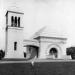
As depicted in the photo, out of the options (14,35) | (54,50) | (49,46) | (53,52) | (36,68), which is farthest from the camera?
(53,52)

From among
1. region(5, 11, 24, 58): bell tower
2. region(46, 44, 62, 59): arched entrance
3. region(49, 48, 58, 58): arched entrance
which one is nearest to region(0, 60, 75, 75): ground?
region(5, 11, 24, 58): bell tower

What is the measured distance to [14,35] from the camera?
21.9 metres

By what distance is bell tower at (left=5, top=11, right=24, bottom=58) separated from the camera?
21.7 metres

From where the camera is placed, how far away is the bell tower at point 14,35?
21.7 m

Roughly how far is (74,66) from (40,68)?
12.7 feet

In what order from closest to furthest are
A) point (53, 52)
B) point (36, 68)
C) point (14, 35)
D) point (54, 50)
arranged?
1. point (36, 68)
2. point (14, 35)
3. point (54, 50)
4. point (53, 52)

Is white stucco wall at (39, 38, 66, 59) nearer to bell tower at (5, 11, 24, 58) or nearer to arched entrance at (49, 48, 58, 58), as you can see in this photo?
arched entrance at (49, 48, 58, 58)

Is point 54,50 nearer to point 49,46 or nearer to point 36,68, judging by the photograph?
point 49,46

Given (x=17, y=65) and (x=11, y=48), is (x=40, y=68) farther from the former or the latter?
(x=11, y=48)

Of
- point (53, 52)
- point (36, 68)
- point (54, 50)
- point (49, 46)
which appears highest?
point (49, 46)

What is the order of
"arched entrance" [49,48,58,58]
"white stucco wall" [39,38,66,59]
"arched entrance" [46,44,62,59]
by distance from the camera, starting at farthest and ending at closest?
"arched entrance" [49,48,58,58] → "arched entrance" [46,44,62,59] → "white stucco wall" [39,38,66,59]

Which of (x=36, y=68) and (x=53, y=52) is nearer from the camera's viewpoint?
(x=36, y=68)

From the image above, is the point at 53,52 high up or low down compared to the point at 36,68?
up

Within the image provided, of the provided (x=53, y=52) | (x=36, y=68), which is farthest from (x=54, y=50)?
(x=36, y=68)
